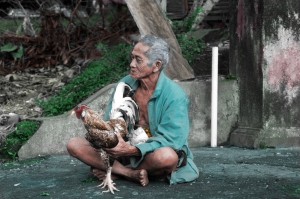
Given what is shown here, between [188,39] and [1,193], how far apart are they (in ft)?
14.3

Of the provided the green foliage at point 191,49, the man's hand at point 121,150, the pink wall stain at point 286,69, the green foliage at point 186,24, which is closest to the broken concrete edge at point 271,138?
the pink wall stain at point 286,69

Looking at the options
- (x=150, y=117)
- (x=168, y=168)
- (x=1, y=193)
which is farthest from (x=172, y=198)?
(x=1, y=193)

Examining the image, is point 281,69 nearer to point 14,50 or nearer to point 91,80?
point 91,80

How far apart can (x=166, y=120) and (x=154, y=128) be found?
153mm

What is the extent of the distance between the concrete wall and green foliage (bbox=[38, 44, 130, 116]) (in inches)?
23.4

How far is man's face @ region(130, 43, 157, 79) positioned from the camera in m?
5.50

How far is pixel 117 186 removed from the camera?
5613 mm

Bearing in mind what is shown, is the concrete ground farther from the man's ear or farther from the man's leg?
the man's ear

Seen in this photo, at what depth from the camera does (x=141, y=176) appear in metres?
5.49

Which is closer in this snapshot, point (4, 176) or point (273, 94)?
point (4, 176)

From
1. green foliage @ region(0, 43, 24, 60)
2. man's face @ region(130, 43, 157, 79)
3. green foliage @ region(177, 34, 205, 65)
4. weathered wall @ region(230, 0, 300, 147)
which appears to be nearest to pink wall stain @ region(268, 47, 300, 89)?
weathered wall @ region(230, 0, 300, 147)

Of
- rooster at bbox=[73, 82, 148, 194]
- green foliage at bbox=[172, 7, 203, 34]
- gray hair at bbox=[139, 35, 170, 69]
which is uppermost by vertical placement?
green foliage at bbox=[172, 7, 203, 34]

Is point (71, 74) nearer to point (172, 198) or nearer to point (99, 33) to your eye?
point (99, 33)

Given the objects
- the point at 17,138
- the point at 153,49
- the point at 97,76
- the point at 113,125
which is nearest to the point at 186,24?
the point at 97,76
